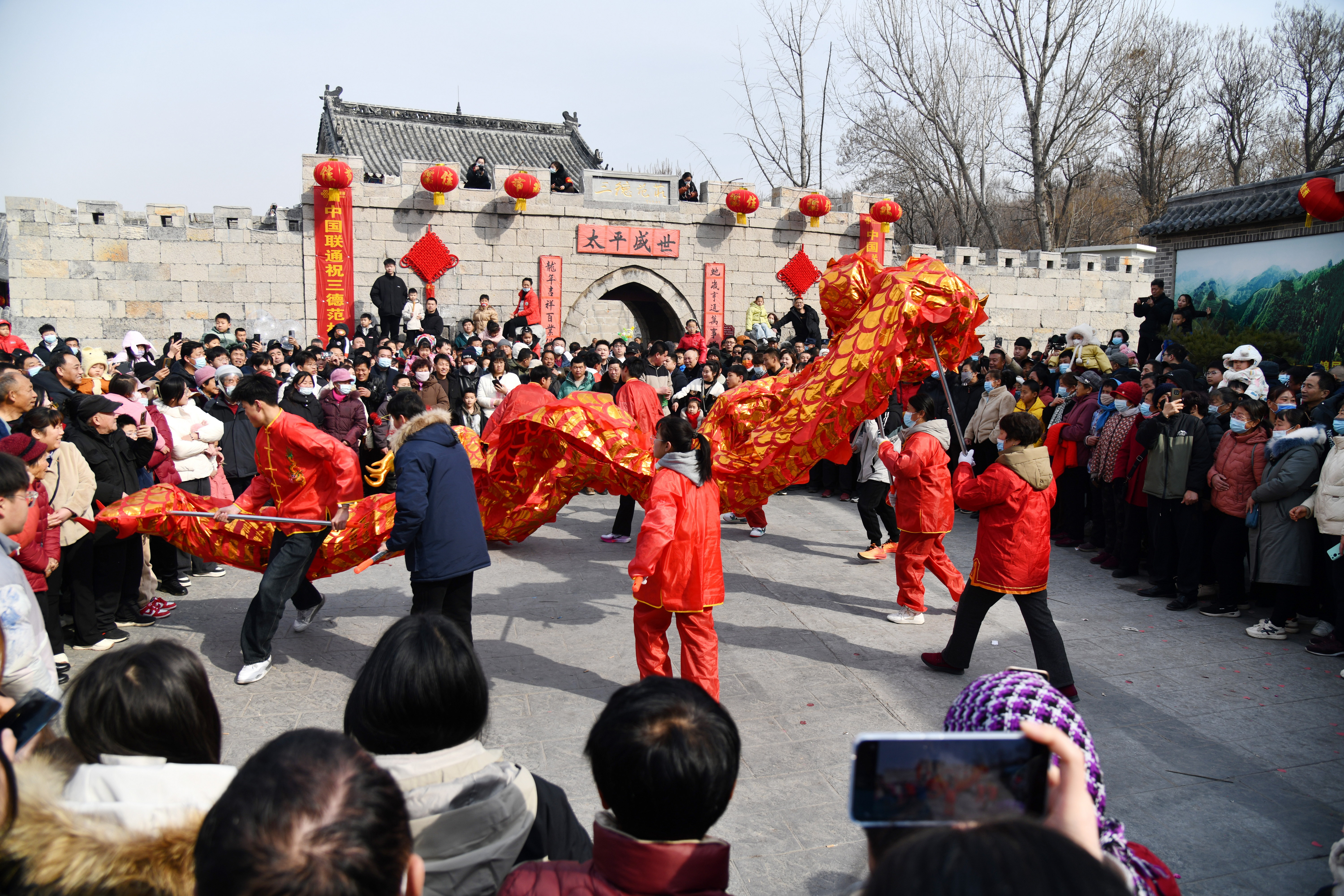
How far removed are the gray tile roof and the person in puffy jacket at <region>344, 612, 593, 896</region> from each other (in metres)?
11.5

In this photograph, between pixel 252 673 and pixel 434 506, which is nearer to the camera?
pixel 434 506

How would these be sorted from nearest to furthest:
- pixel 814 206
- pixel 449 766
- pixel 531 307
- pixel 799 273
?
1. pixel 449 766
2. pixel 531 307
3. pixel 814 206
4. pixel 799 273

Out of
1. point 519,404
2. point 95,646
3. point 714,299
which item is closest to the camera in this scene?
point 95,646

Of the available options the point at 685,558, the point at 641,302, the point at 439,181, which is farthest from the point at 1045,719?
the point at 641,302

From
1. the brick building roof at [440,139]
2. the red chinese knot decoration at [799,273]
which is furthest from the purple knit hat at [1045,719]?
the brick building roof at [440,139]

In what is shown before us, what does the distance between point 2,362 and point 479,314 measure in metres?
7.43

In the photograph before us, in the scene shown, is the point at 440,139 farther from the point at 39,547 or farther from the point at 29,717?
the point at 29,717

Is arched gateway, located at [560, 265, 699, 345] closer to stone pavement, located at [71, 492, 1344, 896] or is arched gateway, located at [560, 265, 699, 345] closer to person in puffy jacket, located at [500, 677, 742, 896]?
stone pavement, located at [71, 492, 1344, 896]

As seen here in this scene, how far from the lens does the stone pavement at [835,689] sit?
3.22m

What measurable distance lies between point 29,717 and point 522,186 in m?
13.7

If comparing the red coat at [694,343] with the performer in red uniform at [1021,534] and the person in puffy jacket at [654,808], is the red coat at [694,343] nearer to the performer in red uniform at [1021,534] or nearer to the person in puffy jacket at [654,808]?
the performer in red uniform at [1021,534]

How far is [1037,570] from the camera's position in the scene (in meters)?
4.34

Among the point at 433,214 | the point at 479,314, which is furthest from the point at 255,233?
the point at 479,314

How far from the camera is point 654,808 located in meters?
1.50
